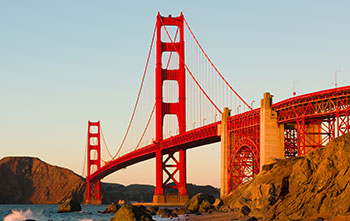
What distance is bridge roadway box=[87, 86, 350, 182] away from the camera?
172ft

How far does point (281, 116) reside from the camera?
61531 millimetres

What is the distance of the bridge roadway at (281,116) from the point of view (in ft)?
172

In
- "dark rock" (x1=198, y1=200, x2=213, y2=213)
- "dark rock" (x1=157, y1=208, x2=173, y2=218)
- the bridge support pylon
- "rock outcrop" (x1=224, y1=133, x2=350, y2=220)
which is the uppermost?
the bridge support pylon

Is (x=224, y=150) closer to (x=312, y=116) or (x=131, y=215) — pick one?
(x=312, y=116)

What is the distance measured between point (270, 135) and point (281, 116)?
230 centimetres

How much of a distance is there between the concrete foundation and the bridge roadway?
2.42ft

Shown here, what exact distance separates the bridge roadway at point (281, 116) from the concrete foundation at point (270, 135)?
74 cm

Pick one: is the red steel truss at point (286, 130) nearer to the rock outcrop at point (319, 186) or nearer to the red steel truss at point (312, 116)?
the red steel truss at point (312, 116)

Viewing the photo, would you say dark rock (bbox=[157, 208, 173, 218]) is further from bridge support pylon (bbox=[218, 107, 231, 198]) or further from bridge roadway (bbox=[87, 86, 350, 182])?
bridge support pylon (bbox=[218, 107, 231, 198])

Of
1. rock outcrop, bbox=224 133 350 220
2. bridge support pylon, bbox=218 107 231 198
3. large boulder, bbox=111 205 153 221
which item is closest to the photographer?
rock outcrop, bbox=224 133 350 220

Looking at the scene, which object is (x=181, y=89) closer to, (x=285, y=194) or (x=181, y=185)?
(x=181, y=185)

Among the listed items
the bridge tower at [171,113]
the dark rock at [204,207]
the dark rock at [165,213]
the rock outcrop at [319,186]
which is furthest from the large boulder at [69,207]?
the rock outcrop at [319,186]

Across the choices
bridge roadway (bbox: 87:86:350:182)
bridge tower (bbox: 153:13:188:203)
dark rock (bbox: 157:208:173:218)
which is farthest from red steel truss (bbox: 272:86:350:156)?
bridge tower (bbox: 153:13:188:203)

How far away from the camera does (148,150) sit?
93625mm
